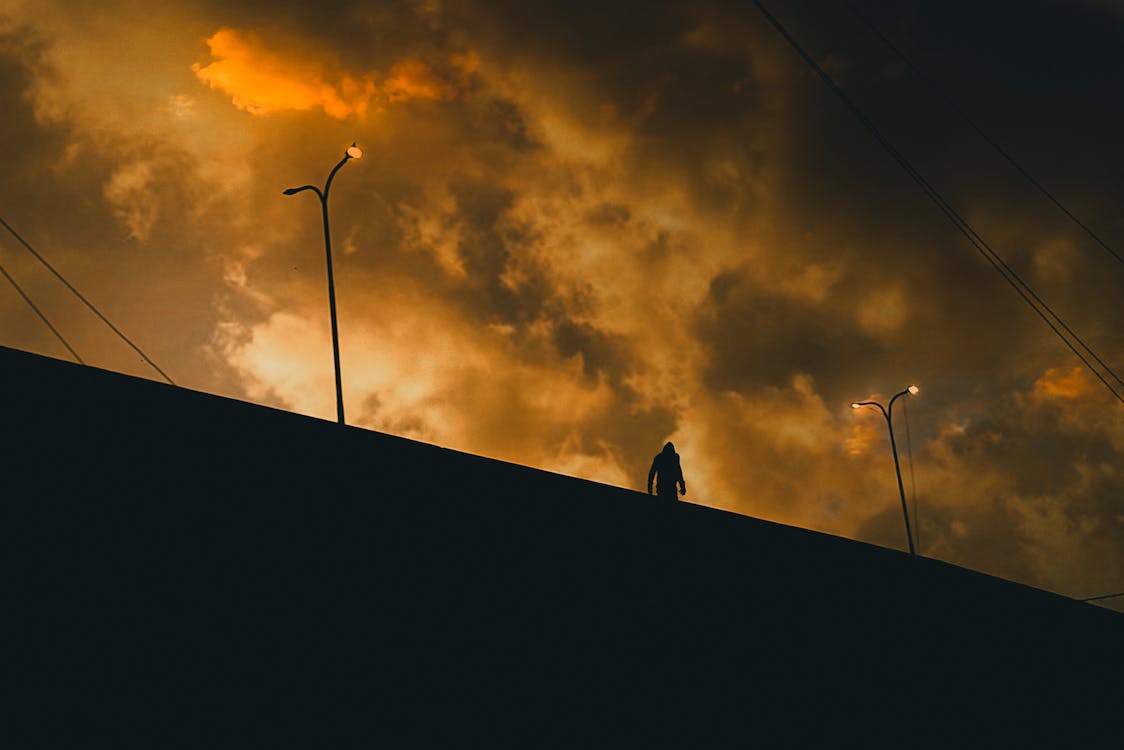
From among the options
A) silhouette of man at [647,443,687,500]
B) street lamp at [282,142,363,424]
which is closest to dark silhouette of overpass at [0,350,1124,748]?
silhouette of man at [647,443,687,500]

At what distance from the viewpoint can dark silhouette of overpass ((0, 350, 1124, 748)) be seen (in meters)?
5.41

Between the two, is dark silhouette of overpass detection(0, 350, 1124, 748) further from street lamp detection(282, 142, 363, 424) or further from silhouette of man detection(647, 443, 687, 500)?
street lamp detection(282, 142, 363, 424)

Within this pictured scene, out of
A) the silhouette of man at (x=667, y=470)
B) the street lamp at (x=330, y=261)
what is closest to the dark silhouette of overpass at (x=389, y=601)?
the silhouette of man at (x=667, y=470)

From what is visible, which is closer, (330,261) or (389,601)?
(389,601)

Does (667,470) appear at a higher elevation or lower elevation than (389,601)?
higher

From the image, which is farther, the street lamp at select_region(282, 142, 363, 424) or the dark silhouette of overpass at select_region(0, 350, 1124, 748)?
the street lamp at select_region(282, 142, 363, 424)

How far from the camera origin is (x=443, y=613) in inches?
268

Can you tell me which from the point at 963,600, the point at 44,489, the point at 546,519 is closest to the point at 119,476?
the point at 44,489

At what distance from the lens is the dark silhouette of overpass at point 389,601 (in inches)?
213

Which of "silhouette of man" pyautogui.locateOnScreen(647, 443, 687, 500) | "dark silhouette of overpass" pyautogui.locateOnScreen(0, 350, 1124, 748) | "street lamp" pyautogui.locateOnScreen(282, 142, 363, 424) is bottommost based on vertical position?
"dark silhouette of overpass" pyautogui.locateOnScreen(0, 350, 1124, 748)

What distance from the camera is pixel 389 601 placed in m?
6.58

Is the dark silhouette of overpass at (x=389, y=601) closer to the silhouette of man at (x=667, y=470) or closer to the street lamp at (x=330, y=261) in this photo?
the silhouette of man at (x=667, y=470)

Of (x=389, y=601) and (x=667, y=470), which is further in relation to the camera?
(x=667, y=470)

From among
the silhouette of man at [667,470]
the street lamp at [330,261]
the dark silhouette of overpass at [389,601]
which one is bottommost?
the dark silhouette of overpass at [389,601]
